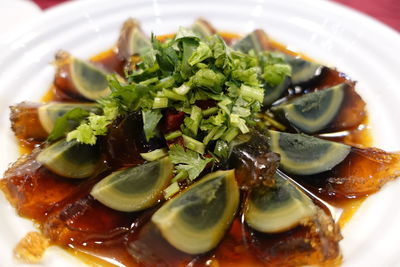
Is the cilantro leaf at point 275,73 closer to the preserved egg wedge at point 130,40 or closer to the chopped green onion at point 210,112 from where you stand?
the chopped green onion at point 210,112

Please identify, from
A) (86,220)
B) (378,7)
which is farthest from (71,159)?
(378,7)

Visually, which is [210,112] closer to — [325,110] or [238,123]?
[238,123]

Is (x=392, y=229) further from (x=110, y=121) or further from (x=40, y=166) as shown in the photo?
(x=40, y=166)

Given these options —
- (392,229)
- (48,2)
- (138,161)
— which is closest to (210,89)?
(138,161)

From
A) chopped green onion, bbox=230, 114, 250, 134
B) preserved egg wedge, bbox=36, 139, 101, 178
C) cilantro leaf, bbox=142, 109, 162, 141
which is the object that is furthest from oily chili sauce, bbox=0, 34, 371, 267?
chopped green onion, bbox=230, 114, 250, 134

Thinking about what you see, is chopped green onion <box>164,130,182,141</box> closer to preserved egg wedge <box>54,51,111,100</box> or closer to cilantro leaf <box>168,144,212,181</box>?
cilantro leaf <box>168,144,212,181</box>

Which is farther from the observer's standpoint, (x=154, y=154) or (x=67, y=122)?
(x=67, y=122)
